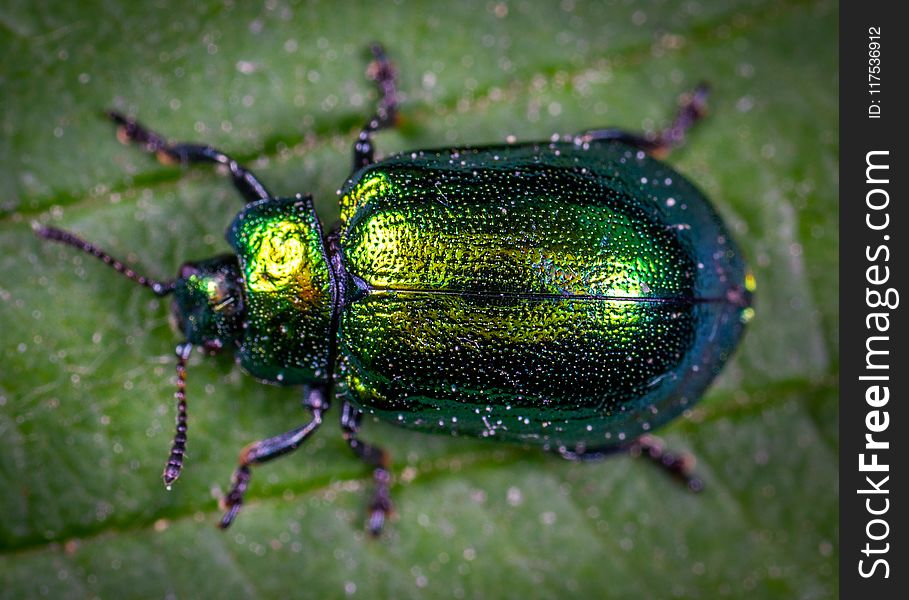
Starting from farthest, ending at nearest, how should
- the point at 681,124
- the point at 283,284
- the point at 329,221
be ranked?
the point at 681,124 < the point at 329,221 < the point at 283,284

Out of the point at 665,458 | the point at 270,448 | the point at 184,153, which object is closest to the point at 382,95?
the point at 184,153

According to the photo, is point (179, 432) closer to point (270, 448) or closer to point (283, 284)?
point (270, 448)

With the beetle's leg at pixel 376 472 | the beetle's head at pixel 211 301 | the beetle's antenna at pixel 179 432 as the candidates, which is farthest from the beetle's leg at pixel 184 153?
the beetle's leg at pixel 376 472

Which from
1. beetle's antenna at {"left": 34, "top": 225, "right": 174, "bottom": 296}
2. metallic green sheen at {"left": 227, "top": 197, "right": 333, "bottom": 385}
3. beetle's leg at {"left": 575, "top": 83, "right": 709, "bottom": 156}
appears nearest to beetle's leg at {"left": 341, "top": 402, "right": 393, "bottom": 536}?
metallic green sheen at {"left": 227, "top": 197, "right": 333, "bottom": 385}

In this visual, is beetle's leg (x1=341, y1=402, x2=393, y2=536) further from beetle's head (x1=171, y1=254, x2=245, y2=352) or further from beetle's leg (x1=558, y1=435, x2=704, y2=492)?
beetle's leg (x1=558, y1=435, x2=704, y2=492)

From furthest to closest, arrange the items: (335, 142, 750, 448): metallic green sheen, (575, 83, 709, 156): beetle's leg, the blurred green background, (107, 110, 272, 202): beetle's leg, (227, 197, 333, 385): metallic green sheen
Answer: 1. (575, 83, 709, 156): beetle's leg
2. the blurred green background
3. (107, 110, 272, 202): beetle's leg
4. (227, 197, 333, 385): metallic green sheen
5. (335, 142, 750, 448): metallic green sheen

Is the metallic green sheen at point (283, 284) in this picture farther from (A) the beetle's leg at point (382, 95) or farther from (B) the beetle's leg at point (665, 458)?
(B) the beetle's leg at point (665, 458)
